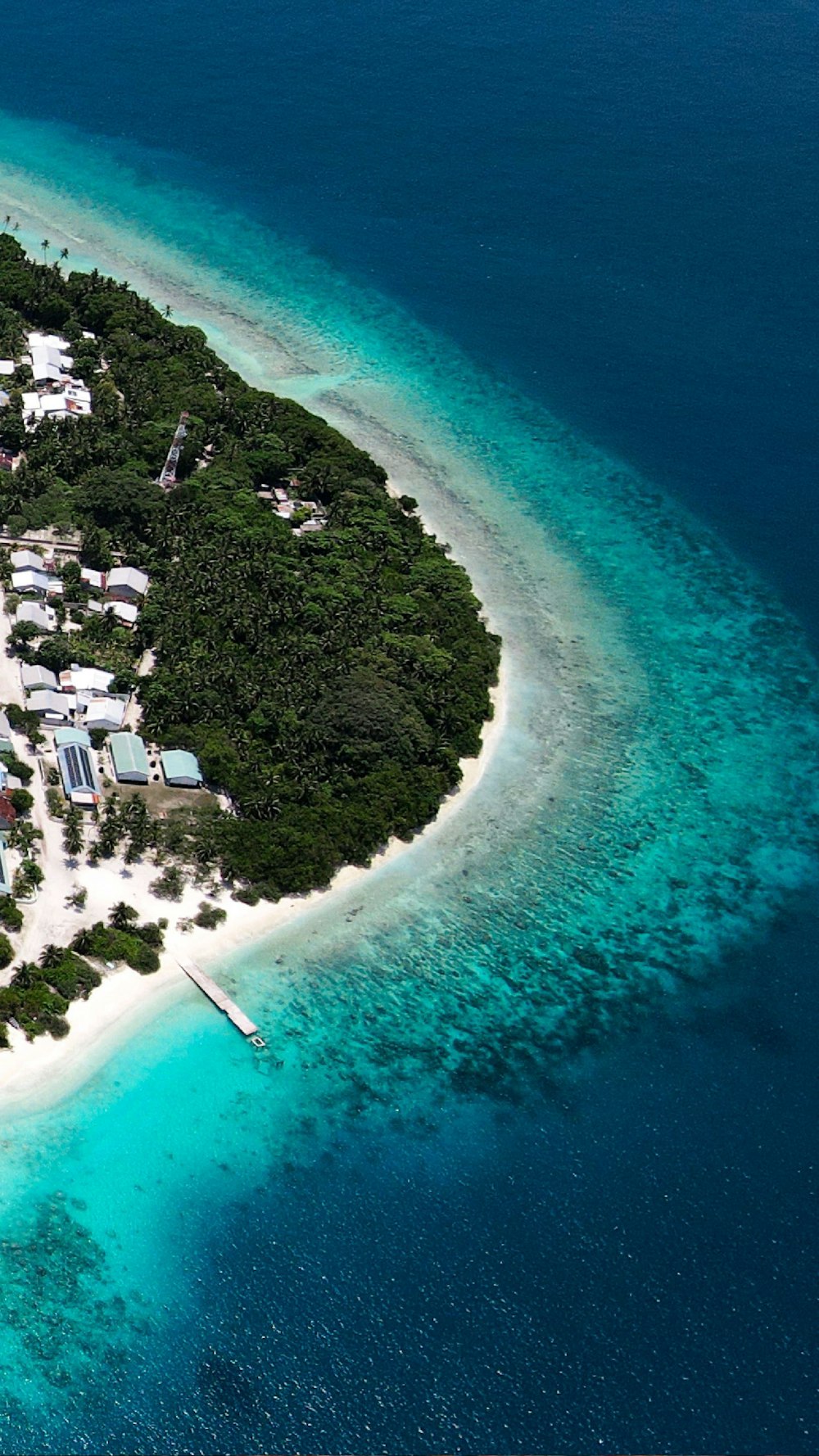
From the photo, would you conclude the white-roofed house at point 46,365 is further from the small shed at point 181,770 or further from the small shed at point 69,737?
the small shed at point 181,770

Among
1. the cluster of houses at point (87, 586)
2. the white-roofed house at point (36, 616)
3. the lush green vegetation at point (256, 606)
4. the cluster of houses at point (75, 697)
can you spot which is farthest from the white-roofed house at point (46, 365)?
the cluster of houses at point (75, 697)

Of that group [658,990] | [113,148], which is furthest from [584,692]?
[113,148]

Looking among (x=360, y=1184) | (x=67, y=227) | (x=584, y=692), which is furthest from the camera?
(x=67, y=227)

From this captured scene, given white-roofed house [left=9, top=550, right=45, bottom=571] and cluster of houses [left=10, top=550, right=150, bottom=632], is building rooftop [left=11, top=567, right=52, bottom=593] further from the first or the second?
white-roofed house [left=9, top=550, right=45, bottom=571]

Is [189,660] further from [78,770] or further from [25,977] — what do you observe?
[25,977]

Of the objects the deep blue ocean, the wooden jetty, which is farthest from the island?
the deep blue ocean

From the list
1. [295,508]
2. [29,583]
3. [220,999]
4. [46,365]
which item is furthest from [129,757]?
[46,365]

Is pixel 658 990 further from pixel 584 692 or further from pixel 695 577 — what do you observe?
pixel 695 577
